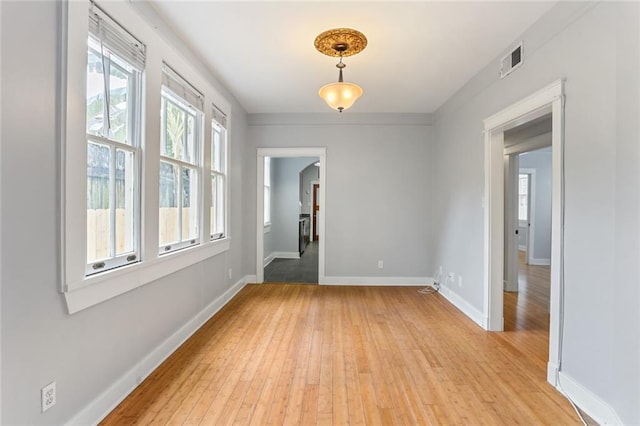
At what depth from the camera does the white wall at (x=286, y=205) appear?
24.8 ft

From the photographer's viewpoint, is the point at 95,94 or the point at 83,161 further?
the point at 95,94

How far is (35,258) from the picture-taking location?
1.42m

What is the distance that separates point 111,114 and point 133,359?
5.43 ft

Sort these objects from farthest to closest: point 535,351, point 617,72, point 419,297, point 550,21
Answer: point 419,297, point 535,351, point 550,21, point 617,72

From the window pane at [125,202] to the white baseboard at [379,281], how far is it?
3.26 metres

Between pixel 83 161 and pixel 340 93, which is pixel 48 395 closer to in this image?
pixel 83 161

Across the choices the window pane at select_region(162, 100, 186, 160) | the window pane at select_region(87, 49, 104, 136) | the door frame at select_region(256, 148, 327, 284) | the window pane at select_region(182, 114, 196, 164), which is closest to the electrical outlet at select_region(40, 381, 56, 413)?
the window pane at select_region(87, 49, 104, 136)

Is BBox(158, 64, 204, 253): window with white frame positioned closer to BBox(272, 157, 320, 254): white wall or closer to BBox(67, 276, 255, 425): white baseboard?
BBox(67, 276, 255, 425): white baseboard

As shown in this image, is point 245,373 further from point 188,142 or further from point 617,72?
point 617,72

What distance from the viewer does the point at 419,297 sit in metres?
4.32

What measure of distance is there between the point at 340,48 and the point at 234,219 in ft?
8.96

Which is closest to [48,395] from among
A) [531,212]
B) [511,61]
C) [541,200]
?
[511,61]

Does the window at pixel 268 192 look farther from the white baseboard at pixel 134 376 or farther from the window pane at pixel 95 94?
the window pane at pixel 95 94

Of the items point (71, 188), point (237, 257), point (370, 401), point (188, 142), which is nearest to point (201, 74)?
point (188, 142)
